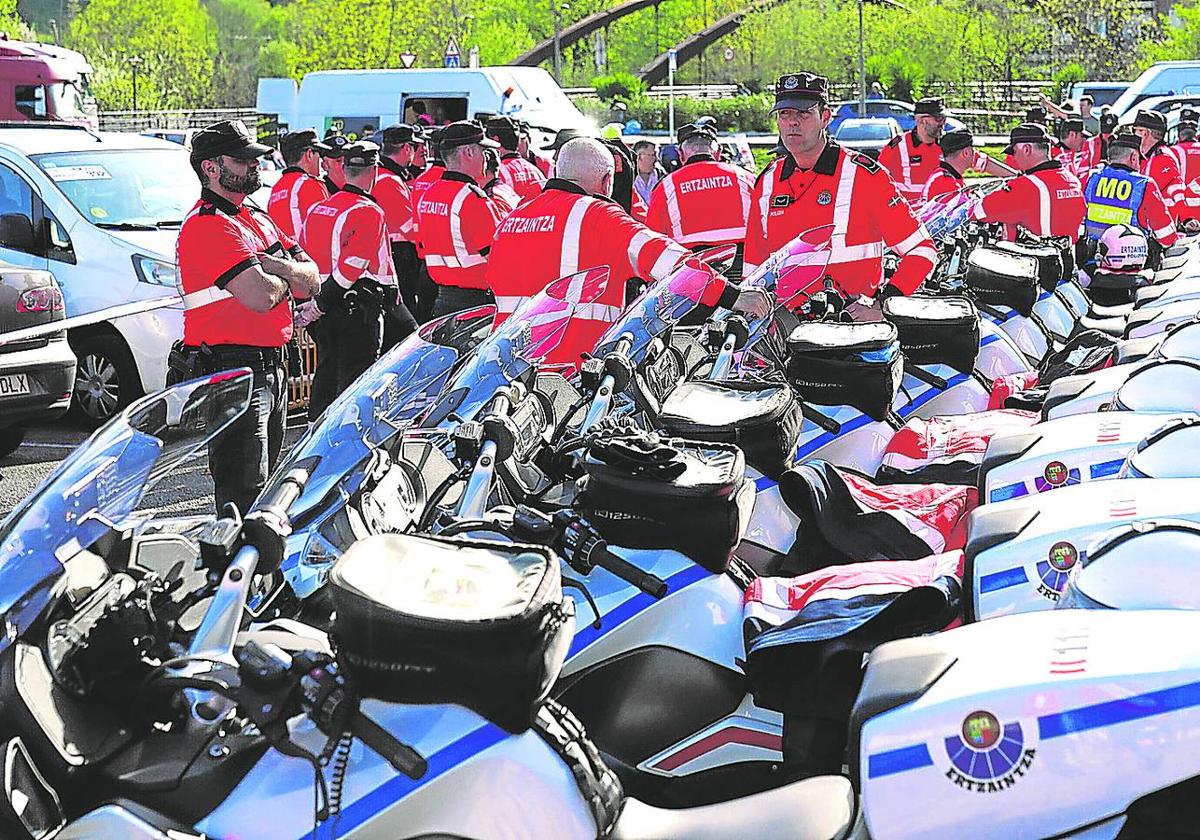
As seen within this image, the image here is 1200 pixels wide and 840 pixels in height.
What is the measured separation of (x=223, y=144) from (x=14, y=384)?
2.51 m

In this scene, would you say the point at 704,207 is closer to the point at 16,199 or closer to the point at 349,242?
the point at 349,242

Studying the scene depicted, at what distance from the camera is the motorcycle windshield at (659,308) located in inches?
164

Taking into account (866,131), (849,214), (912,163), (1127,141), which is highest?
(849,214)

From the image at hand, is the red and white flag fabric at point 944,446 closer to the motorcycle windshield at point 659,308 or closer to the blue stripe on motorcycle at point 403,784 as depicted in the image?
the motorcycle windshield at point 659,308

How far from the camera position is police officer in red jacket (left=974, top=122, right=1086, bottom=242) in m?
9.59

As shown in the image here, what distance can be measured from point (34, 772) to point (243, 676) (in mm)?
332

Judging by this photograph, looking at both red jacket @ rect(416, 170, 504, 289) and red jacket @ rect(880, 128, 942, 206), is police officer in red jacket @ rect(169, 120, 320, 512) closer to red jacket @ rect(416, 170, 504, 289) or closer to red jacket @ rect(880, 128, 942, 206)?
red jacket @ rect(416, 170, 504, 289)

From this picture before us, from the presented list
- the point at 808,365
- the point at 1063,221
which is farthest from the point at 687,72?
the point at 808,365

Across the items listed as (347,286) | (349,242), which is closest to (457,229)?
(349,242)

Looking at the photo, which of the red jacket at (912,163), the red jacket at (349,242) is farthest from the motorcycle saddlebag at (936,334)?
the red jacket at (912,163)

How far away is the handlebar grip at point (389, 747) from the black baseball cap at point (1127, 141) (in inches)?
440

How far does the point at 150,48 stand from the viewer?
188 feet

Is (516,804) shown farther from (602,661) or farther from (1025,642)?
(602,661)

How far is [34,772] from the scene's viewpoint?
7.03ft
